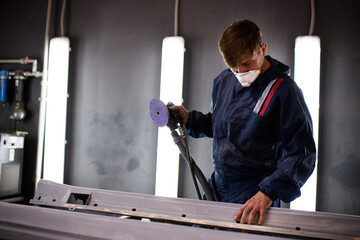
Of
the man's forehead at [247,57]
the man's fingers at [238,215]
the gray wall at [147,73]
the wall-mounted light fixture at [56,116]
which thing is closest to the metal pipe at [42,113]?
the gray wall at [147,73]

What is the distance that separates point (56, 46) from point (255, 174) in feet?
6.44

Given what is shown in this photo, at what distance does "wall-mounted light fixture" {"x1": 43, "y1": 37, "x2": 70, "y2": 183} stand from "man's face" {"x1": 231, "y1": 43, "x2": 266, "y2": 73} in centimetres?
172

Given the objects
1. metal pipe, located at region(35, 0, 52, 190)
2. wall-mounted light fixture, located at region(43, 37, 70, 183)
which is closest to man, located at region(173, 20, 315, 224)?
wall-mounted light fixture, located at region(43, 37, 70, 183)

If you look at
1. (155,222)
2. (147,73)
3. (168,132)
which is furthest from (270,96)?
(147,73)

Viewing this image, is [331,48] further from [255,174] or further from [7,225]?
[7,225]

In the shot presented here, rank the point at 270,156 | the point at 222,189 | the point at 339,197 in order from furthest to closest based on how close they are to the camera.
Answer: the point at 339,197 < the point at 222,189 < the point at 270,156

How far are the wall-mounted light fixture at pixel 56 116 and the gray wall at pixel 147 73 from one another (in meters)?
0.21

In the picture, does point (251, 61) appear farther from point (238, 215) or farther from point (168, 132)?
point (168, 132)

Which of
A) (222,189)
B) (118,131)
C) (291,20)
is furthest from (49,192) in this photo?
(291,20)

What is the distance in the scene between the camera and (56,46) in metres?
2.56

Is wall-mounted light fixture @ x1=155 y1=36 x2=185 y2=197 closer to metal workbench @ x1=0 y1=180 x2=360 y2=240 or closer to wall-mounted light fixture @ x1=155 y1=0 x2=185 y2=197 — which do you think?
wall-mounted light fixture @ x1=155 y1=0 x2=185 y2=197

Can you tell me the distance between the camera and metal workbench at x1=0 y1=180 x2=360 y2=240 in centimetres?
71

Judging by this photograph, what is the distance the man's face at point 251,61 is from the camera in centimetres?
116

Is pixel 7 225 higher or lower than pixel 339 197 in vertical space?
higher
